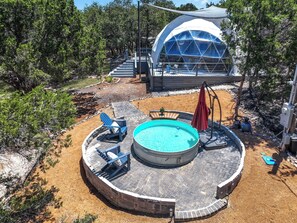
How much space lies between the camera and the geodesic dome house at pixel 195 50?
2125 centimetres

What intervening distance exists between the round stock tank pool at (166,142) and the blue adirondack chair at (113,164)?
1.01 m

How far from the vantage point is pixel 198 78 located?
20.7m

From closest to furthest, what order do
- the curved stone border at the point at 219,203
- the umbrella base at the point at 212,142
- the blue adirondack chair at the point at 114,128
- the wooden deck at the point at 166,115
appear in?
the curved stone border at the point at 219,203 → the umbrella base at the point at 212,142 → the blue adirondack chair at the point at 114,128 → the wooden deck at the point at 166,115

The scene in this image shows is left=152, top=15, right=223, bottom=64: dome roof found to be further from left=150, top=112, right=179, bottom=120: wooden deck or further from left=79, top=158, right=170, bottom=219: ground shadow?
left=79, top=158, right=170, bottom=219: ground shadow

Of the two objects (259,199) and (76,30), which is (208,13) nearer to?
(76,30)

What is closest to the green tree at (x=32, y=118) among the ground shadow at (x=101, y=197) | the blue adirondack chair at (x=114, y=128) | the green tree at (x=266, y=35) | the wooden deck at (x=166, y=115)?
the ground shadow at (x=101, y=197)

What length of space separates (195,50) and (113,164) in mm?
15575

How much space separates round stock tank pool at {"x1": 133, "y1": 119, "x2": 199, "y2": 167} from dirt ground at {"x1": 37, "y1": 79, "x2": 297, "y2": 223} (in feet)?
8.53

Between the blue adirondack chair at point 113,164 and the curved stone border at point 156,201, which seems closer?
the curved stone border at point 156,201

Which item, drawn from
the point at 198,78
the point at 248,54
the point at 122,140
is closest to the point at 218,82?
the point at 198,78

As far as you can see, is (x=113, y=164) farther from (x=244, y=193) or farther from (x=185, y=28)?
(x=185, y=28)

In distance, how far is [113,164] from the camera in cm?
988

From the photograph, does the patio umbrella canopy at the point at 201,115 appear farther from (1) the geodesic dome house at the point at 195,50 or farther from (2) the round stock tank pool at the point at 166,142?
(1) the geodesic dome house at the point at 195,50

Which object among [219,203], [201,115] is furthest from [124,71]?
[219,203]
